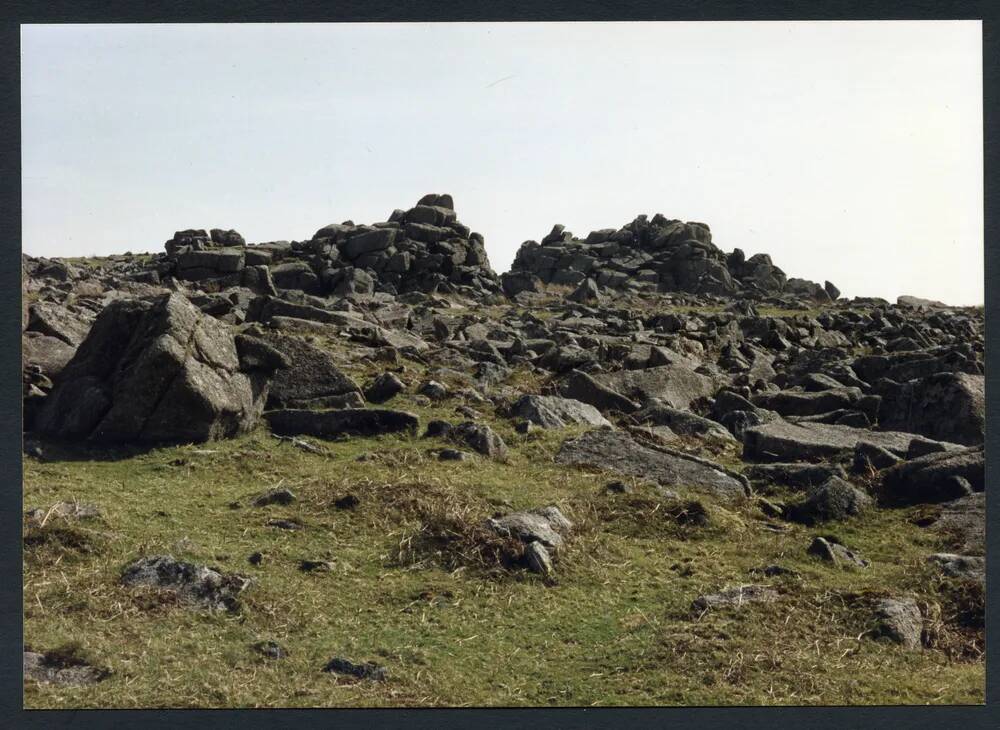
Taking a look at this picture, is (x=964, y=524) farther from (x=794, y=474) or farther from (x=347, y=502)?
(x=347, y=502)

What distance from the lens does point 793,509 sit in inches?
548

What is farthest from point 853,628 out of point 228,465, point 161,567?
point 228,465

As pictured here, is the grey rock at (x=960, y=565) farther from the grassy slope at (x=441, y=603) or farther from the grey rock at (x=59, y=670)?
the grey rock at (x=59, y=670)

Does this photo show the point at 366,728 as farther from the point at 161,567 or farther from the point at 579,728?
the point at 161,567

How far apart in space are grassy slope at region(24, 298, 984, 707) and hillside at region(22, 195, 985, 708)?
0.11 feet

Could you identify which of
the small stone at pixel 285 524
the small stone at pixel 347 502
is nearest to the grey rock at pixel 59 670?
the small stone at pixel 285 524

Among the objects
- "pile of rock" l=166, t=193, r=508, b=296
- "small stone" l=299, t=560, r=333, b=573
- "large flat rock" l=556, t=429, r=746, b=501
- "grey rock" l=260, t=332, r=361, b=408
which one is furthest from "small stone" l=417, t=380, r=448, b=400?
"pile of rock" l=166, t=193, r=508, b=296

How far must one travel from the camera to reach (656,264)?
69938 millimetres

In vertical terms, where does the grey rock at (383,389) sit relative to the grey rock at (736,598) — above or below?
above

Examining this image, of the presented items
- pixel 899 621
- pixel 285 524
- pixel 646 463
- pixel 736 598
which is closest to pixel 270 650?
pixel 285 524

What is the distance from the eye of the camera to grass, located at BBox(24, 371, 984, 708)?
898 centimetres

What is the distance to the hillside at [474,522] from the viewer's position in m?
9.19

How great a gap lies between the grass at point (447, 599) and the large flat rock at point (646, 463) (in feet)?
2.18

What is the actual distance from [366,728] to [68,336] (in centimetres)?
1017
